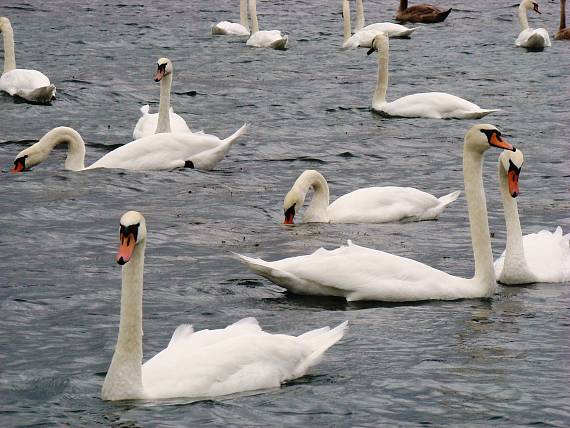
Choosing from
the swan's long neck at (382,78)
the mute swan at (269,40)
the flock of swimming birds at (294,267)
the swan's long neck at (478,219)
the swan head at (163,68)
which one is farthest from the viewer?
the mute swan at (269,40)

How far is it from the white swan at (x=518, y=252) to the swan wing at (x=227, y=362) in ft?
10.5

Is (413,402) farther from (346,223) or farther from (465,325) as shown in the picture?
(346,223)

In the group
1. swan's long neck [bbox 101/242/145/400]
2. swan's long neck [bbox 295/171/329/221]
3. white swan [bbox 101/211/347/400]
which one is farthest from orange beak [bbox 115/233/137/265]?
swan's long neck [bbox 295/171/329/221]

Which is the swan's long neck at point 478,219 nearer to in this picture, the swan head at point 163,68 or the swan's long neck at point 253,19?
the swan head at point 163,68

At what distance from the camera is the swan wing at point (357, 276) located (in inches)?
430

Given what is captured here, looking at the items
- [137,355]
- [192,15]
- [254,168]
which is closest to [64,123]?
[254,168]

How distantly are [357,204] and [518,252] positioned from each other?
2724 mm

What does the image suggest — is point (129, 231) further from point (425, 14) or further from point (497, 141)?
point (425, 14)

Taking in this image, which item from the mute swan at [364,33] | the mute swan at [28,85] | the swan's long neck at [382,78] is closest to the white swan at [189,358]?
the mute swan at [28,85]

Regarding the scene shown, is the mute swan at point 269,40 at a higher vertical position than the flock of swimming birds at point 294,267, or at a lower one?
higher

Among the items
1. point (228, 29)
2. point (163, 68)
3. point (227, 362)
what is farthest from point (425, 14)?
point (227, 362)

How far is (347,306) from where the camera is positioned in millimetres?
10953

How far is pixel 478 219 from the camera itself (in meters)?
11.5

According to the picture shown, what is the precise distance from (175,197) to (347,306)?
4909mm
